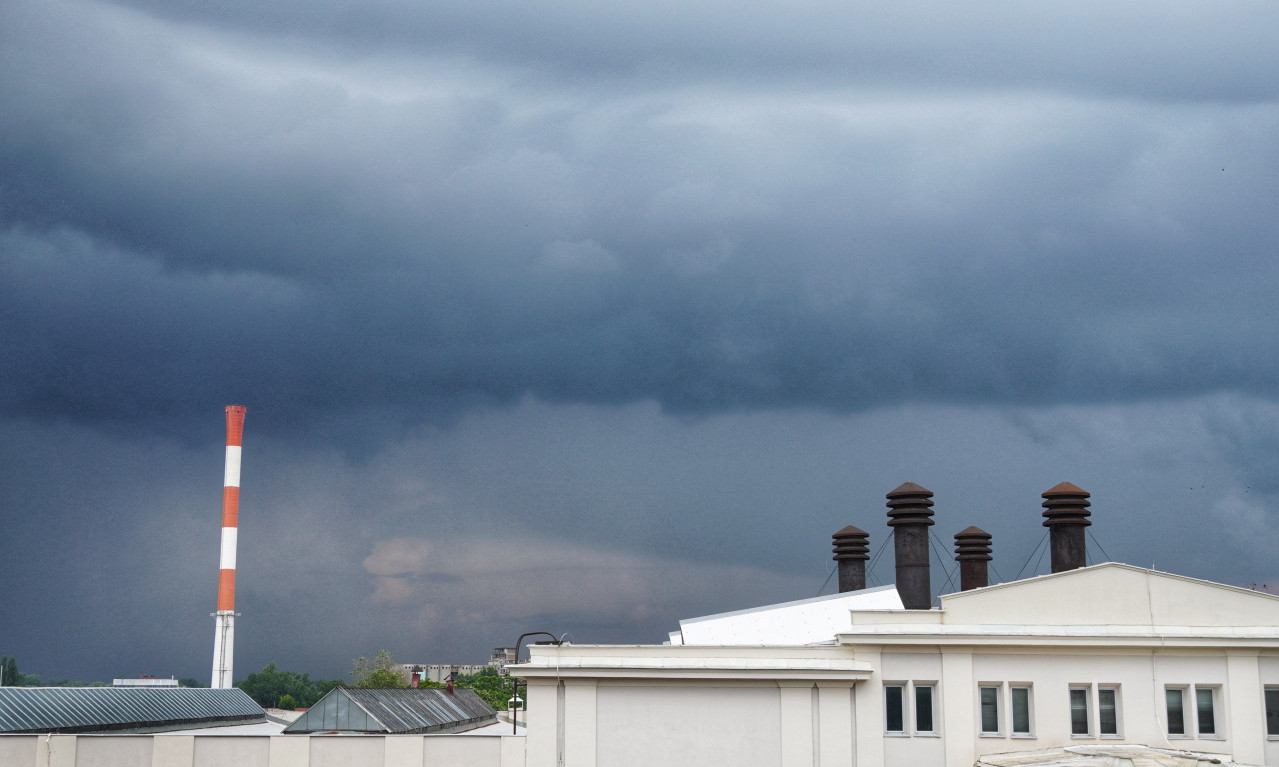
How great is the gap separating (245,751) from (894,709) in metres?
19.6

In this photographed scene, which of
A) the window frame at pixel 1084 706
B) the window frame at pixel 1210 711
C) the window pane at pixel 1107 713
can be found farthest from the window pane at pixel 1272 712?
the window frame at pixel 1084 706

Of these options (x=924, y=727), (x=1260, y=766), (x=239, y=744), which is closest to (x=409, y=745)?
(x=239, y=744)

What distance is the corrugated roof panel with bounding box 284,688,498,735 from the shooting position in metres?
46.8

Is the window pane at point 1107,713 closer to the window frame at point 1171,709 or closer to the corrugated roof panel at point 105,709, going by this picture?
the window frame at point 1171,709

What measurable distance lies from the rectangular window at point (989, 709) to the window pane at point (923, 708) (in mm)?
1550

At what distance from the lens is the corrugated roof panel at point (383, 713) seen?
4681 centimetres

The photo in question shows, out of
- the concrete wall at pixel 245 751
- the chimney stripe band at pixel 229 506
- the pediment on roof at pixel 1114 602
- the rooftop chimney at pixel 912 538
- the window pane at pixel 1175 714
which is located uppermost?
the chimney stripe band at pixel 229 506

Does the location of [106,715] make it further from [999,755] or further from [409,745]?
[999,755]

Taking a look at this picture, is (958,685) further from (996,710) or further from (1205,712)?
(1205,712)

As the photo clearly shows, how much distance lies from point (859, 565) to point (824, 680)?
49.9 feet

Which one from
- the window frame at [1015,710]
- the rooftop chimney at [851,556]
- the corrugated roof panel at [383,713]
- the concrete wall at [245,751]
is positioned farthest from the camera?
the rooftop chimney at [851,556]

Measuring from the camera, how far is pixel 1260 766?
34.1 meters

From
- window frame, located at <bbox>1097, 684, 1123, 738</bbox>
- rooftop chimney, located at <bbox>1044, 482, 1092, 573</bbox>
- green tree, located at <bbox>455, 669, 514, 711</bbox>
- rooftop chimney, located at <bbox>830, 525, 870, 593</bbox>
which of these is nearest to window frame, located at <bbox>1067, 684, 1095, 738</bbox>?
window frame, located at <bbox>1097, 684, 1123, 738</bbox>

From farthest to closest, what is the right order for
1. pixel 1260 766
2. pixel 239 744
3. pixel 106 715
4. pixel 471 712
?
pixel 471 712 → pixel 106 715 → pixel 239 744 → pixel 1260 766
